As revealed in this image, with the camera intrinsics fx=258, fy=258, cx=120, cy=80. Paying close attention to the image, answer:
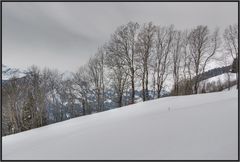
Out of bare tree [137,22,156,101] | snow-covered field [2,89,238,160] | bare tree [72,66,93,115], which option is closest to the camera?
snow-covered field [2,89,238,160]

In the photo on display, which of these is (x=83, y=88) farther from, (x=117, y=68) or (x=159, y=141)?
(x=159, y=141)

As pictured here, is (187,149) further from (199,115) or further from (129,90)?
(129,90)

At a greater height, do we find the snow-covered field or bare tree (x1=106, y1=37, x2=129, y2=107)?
bare tree (x1=106, y1=37, x2=129, y2=107)

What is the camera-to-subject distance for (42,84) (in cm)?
4494

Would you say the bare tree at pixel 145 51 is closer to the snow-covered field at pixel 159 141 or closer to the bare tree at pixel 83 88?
the bare tree at pixel 83 88

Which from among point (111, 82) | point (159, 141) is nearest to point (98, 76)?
point (111, 82)

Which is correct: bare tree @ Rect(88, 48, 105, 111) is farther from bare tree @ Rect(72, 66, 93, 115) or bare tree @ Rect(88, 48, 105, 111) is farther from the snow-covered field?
the snow-covered field

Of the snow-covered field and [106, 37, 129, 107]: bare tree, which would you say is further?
[106, 37, 129, 107]: bare tree

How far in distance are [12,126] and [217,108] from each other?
4079 cm

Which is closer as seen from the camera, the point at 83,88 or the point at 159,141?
the point at 159,141

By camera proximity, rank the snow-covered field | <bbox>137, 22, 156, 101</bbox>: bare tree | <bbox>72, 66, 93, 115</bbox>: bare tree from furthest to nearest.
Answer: <bbox>72, 66, 93, 115</bbox>: bare tree < <bbox>137, 22, 156, 101</bbox>: bare tree < the snow-covered field

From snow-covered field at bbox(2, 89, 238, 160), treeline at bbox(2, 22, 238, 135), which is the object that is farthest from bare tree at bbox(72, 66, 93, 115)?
snow-covered field at bbox(2, 89, 238, 160)

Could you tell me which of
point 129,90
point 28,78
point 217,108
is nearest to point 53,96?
point 28,78

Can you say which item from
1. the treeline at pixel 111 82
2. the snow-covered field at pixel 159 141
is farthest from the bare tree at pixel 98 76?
the snow-covered field at pixel 159 141
